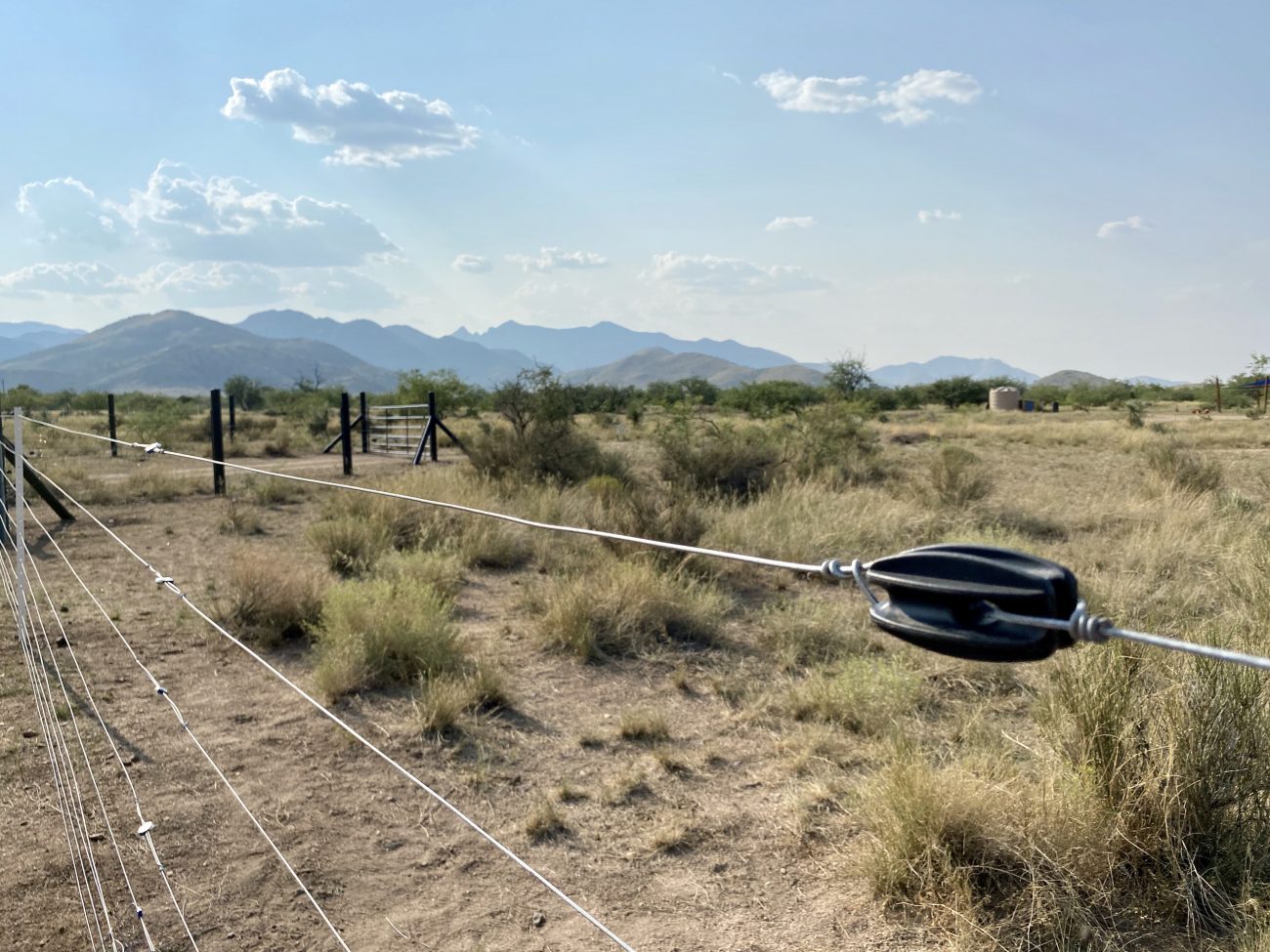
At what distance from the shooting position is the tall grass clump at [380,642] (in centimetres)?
684

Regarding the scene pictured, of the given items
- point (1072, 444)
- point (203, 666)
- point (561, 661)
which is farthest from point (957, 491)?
point (1072, 444)

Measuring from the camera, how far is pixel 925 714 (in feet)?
20.6

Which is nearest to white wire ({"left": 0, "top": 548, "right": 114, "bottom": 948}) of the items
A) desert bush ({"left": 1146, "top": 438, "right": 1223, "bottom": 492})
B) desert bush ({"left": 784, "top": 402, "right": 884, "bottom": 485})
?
desert bush ({"left": 784, "top": 402, "right": 884, "bottom": 485})

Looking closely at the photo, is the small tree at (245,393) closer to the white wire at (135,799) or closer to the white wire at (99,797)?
the white wire at (135,799)

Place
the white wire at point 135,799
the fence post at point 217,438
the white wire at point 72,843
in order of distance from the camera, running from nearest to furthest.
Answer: the white wire at point 135,799 < the white wire at point 72,843 < the fence post at point 217,438

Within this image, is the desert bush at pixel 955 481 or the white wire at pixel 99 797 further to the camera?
the desert bush at pixel 955 481

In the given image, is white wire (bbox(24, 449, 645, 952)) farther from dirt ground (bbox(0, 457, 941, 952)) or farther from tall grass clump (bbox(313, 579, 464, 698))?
tall grass clump (bbox(313, 579, 464, 698))

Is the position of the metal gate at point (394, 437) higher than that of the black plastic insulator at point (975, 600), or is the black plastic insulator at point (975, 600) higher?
the black plastic insulator at point (975, 600)

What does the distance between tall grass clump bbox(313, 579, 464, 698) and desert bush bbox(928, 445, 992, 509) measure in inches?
356

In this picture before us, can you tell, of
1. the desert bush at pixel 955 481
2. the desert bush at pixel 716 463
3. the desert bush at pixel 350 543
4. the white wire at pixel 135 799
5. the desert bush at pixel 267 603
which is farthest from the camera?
the desert bush at pixel 716 463

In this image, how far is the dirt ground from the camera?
13.3 feet

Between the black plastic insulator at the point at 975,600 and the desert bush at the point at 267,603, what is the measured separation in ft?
24.1

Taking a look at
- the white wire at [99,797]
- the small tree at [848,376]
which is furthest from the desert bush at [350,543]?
the small tree at [848,376]

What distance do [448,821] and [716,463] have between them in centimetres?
1046
